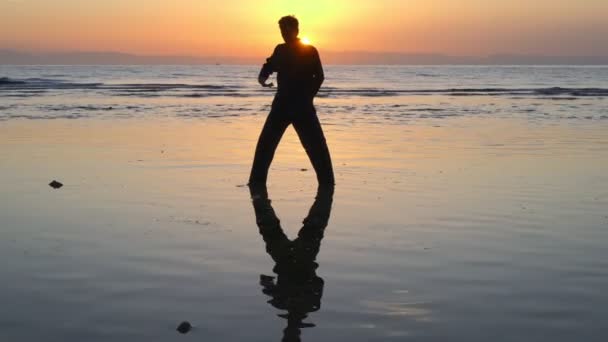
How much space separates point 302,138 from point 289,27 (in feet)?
4.47

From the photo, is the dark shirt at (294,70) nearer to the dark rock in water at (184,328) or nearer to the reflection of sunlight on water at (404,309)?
the reflection of sunlight on water at (404,309)

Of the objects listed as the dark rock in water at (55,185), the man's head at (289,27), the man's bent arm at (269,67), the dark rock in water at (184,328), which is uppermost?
the man's head at (289,27)

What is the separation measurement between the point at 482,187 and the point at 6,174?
5.83 m

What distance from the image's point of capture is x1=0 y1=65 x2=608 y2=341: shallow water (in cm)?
420

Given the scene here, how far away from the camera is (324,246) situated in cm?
611

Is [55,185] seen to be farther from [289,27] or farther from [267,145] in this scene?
[289,27]

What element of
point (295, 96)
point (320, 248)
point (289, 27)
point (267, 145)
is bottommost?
point (320, 248)

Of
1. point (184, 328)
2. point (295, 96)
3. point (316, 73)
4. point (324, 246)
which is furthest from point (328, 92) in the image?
point (184, 328)

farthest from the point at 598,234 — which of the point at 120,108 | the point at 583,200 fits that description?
the point at 120,108

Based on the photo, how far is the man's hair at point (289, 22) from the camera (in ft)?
31.1

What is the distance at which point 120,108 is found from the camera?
25.2 meters

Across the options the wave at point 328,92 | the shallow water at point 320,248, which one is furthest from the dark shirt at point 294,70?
the wave at point 328,92

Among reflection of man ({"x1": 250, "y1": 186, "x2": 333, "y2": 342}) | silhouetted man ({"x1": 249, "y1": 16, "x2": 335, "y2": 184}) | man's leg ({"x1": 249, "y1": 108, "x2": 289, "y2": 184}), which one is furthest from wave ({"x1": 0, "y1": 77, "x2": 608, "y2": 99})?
reflection of man ({"x1": 250, "y1": 186, "x2": 333, "y2": 342})

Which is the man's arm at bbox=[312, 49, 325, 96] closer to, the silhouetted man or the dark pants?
the silhouetted man
